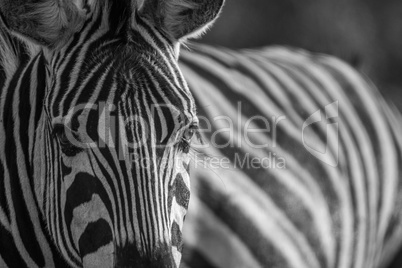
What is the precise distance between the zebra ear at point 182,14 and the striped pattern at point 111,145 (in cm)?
7

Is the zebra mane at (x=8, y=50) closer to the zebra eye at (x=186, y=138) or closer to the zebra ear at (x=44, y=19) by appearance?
the zebra ear at (x=44, y=19)

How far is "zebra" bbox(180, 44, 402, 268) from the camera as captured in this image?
409cm

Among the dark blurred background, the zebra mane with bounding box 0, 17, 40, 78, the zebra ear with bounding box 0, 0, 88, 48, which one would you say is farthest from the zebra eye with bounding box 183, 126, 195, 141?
the dark blurred background

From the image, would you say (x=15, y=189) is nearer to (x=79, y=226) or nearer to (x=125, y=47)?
(x=79, y=226)

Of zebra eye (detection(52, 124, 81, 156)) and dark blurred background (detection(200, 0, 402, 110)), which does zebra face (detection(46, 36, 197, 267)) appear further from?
dark blurred background (detection(200, 0, 402, 110))

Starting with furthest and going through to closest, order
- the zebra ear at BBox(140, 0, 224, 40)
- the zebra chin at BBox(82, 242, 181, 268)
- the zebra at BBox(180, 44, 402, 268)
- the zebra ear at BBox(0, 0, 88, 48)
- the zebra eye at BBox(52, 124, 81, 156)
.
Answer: the zebra at BBox(180, 44, 402, 268)
the zebra ear at BBox(140, 0, 224, 40)
the zebra ear at BBox(0, 0, 88, 48)
the zebra eye at BBox(52, 124, 81, 156)
the zebra chin at BBox(82, 242, 181, 268)

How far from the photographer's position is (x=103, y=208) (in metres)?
2.76

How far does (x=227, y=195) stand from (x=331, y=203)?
2.92ft

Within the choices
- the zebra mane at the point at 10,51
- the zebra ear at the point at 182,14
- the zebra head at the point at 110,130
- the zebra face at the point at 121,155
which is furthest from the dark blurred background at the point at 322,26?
the zebra face at the point at 121,155

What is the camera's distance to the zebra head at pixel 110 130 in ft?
8.98

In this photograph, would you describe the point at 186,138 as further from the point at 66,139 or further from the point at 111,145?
the point at 66,139

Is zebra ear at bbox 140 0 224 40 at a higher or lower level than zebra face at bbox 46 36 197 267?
higher

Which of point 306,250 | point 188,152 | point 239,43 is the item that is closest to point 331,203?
point 306,250

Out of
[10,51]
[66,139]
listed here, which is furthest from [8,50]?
[66,139]
